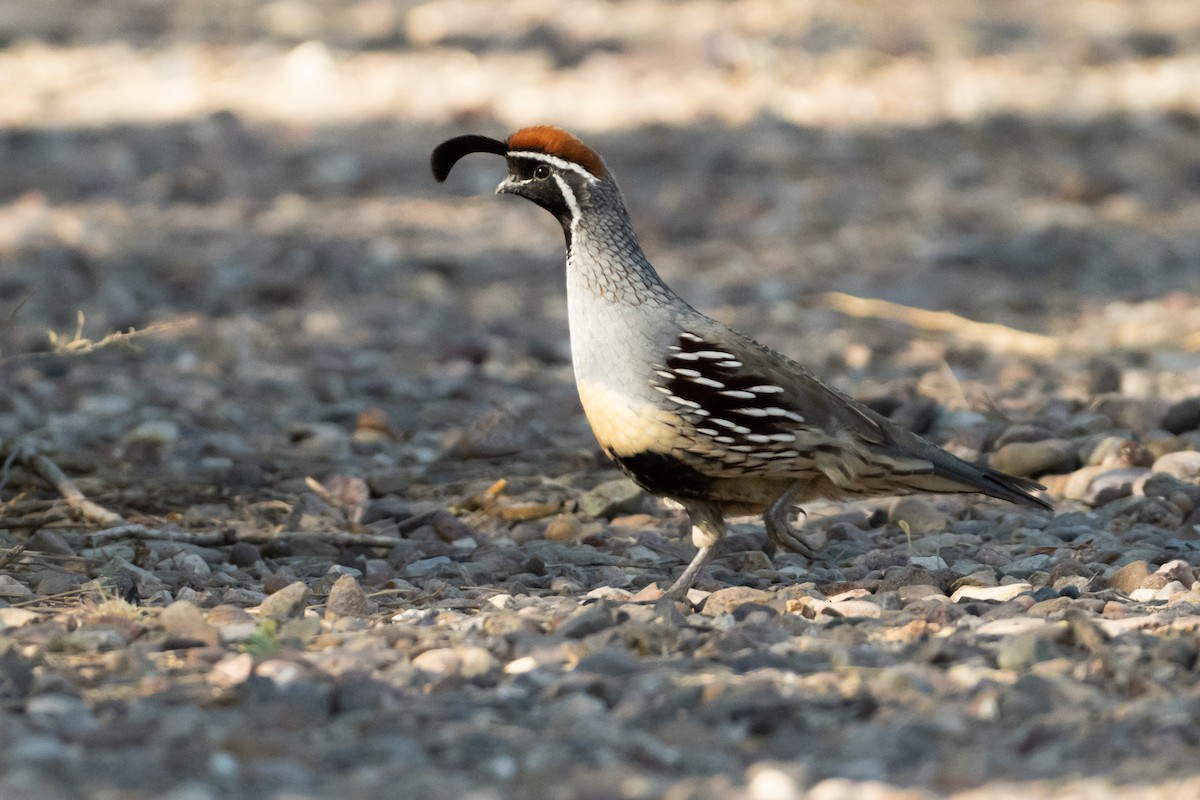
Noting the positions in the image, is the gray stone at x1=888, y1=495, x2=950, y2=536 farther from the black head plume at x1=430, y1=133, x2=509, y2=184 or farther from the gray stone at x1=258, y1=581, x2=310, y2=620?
the gray stone at x1=258, y1=581, x2=310, y2=620

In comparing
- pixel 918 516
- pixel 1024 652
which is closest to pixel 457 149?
pixel 918 516

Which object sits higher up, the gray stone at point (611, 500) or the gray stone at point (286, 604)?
the gray stone at point (286, 604)

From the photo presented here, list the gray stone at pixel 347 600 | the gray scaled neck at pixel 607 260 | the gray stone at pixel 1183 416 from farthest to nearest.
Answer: the gray stone at pixel 1183 416 < the gray scaled neck at pixel 607 260 < the gray stone at pixel 347 600

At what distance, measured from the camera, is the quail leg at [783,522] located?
551 cm

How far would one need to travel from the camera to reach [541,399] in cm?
832

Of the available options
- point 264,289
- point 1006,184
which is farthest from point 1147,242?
point 264,289

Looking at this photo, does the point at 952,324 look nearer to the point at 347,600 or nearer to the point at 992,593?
the point at 992,593

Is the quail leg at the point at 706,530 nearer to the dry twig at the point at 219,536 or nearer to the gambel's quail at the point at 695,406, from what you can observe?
the gambel's quail at the point at 695,406

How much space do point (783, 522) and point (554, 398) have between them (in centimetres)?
299

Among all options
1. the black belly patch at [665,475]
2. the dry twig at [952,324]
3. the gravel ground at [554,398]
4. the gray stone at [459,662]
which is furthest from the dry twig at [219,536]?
the dry twig at [952,324]

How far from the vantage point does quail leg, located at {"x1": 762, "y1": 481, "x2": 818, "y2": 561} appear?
5512 millimetres

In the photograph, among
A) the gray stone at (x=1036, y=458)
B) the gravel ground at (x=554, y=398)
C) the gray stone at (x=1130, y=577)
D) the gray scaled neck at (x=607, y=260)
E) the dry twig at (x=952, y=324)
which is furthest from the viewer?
the dry twig at (x=952, y=324)

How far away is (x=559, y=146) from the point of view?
5.69m

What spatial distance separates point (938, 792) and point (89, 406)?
5289 mm
